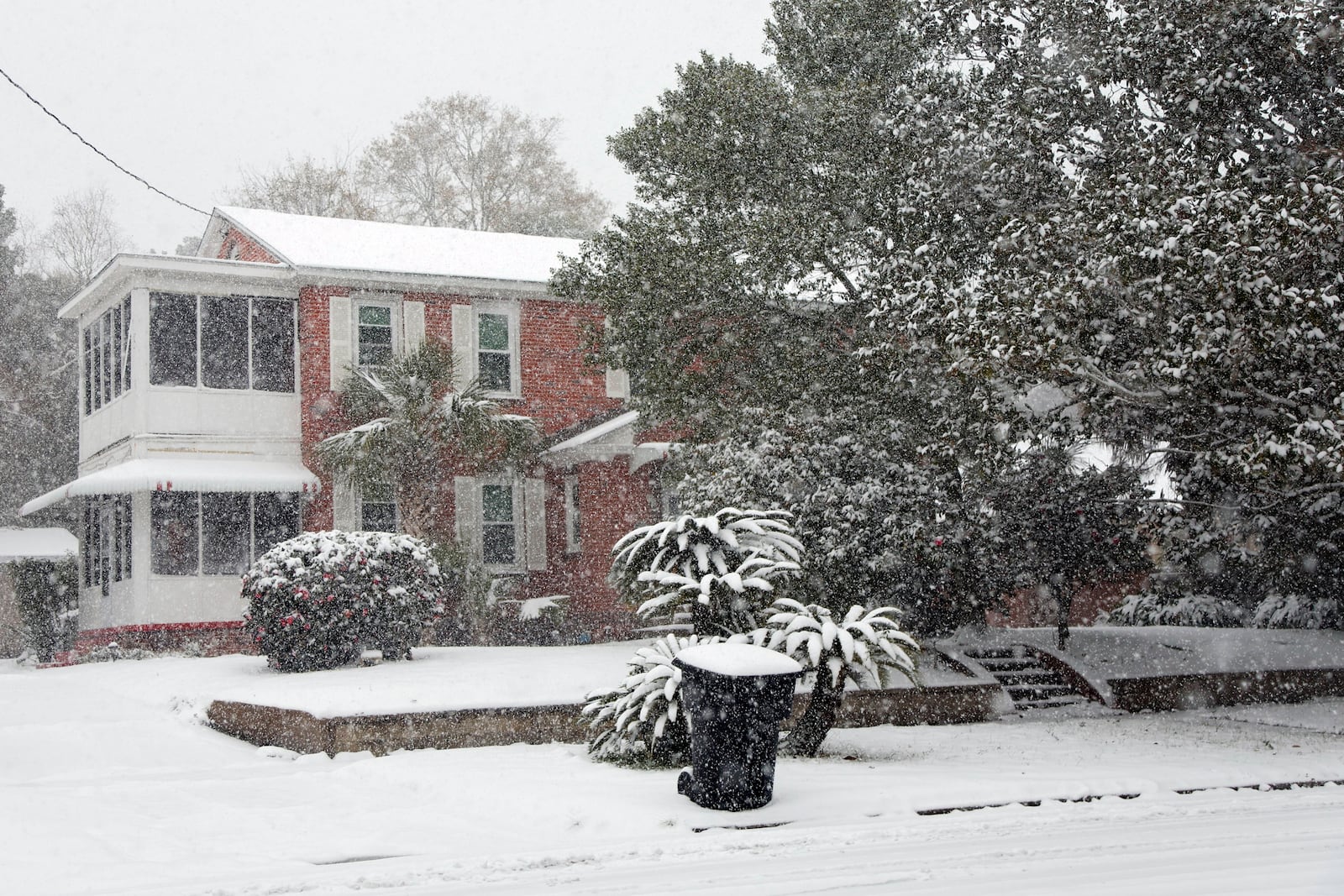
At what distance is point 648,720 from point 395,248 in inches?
600

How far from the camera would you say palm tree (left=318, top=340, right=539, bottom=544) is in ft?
62.3

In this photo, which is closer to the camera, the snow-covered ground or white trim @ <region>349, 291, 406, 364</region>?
the snow-covered ground

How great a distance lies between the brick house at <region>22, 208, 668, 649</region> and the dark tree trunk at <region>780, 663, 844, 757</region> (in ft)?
33.3

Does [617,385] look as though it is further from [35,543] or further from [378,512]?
[35,543]

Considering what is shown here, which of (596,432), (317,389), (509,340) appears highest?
(509,340)

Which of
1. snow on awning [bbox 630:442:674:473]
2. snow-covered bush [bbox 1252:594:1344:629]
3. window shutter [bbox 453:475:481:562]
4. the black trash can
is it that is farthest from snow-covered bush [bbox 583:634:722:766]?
window shutter [bbox 453:475:481:562]

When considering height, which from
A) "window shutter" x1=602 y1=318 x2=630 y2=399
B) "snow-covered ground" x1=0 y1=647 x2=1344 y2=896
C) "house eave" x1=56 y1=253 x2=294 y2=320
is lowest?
"snow-covered ground" x1=0 y1=647 x2=1344 y2=896

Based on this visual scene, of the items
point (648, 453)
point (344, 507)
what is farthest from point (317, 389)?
point (648, 453)

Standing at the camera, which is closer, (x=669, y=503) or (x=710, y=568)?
(x=710, y=568)

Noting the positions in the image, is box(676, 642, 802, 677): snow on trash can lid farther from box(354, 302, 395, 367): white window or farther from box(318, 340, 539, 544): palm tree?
box(354, 302, 395, 367): white window

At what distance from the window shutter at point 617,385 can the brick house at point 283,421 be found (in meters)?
0.03

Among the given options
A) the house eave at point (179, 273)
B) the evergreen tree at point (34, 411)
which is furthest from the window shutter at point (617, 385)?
Result: the evergreen tree at point (34, 411)

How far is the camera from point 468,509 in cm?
2141

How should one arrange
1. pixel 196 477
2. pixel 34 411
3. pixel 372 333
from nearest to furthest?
pixel 196 477, pixel 372 333, pixel 34 411
